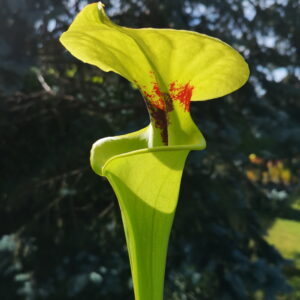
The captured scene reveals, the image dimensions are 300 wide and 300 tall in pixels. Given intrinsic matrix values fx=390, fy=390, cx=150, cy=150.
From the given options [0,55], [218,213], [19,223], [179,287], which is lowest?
[179,287]

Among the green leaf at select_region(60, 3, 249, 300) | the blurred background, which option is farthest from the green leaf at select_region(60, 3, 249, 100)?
the blurred background

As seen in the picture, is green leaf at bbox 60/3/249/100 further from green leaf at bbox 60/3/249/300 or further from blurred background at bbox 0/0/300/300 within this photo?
blurred background at bbox 0/0/300/300

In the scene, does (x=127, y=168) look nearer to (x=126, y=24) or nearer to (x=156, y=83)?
(x=156, y=83)

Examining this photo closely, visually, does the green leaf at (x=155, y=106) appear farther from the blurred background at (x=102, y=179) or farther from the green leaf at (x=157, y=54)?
the blurred background at (x=102, y=179)

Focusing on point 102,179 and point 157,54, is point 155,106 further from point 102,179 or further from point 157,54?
point 102,179

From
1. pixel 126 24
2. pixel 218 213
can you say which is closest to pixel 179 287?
pixel 218 213

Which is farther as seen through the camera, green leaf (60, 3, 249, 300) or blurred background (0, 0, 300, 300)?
blurred background (0, 0, 300, 300)

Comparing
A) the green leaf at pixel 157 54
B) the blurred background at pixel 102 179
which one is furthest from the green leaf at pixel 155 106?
the blurred background at pixel 102 179

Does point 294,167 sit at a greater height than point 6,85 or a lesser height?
lesser
